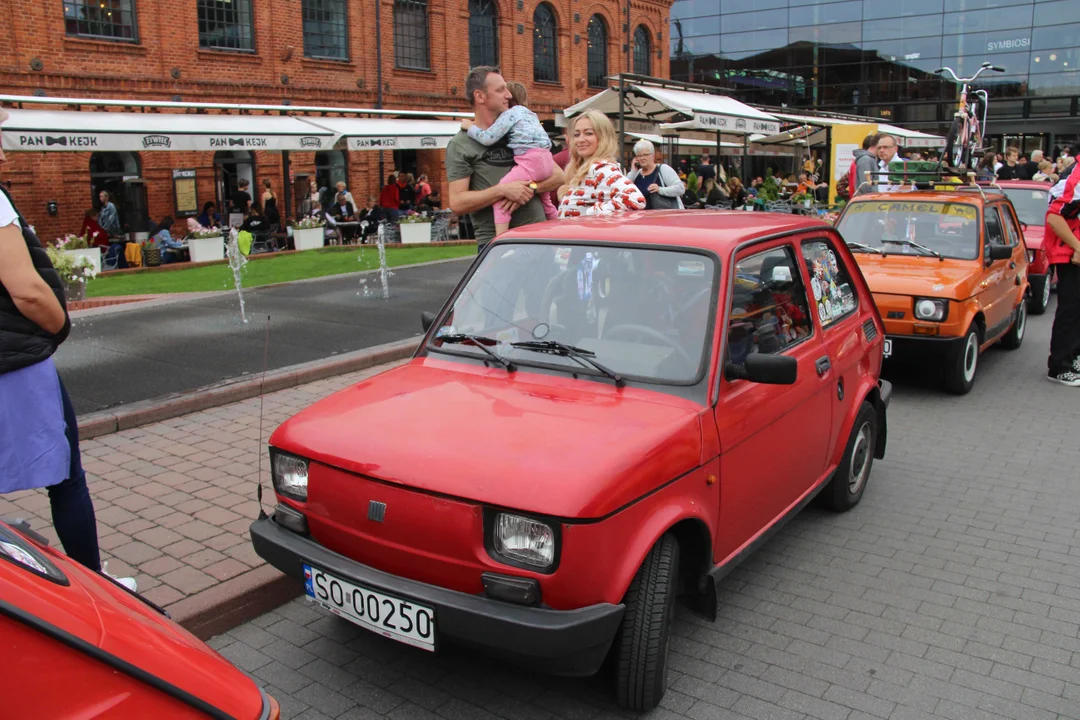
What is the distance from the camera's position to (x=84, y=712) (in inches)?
68.1

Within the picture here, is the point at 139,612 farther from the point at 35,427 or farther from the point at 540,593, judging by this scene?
the point at 35,427

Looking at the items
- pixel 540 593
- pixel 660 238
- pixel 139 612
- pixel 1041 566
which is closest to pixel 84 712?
pixel 139 612

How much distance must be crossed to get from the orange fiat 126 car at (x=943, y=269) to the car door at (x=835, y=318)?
273cm

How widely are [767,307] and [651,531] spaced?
1592 mm

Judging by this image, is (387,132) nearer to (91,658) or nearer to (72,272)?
(72,272)

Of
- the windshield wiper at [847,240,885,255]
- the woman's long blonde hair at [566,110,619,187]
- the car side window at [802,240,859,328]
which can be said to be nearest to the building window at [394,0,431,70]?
the windshield wiper at [847,240,885,255]

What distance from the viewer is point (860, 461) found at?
214 inches

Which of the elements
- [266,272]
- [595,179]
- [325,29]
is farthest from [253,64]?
[595,179]

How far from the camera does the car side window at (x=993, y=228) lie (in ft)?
28.5

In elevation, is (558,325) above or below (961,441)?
above

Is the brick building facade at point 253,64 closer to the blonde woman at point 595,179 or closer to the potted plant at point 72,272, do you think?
the potted plant at point 72,272

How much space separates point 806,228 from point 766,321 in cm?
93

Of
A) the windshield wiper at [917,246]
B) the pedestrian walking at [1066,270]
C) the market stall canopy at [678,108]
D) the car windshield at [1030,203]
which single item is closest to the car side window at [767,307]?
the windshield wiper at [917,246]

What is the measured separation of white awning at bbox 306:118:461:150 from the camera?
21953mm
